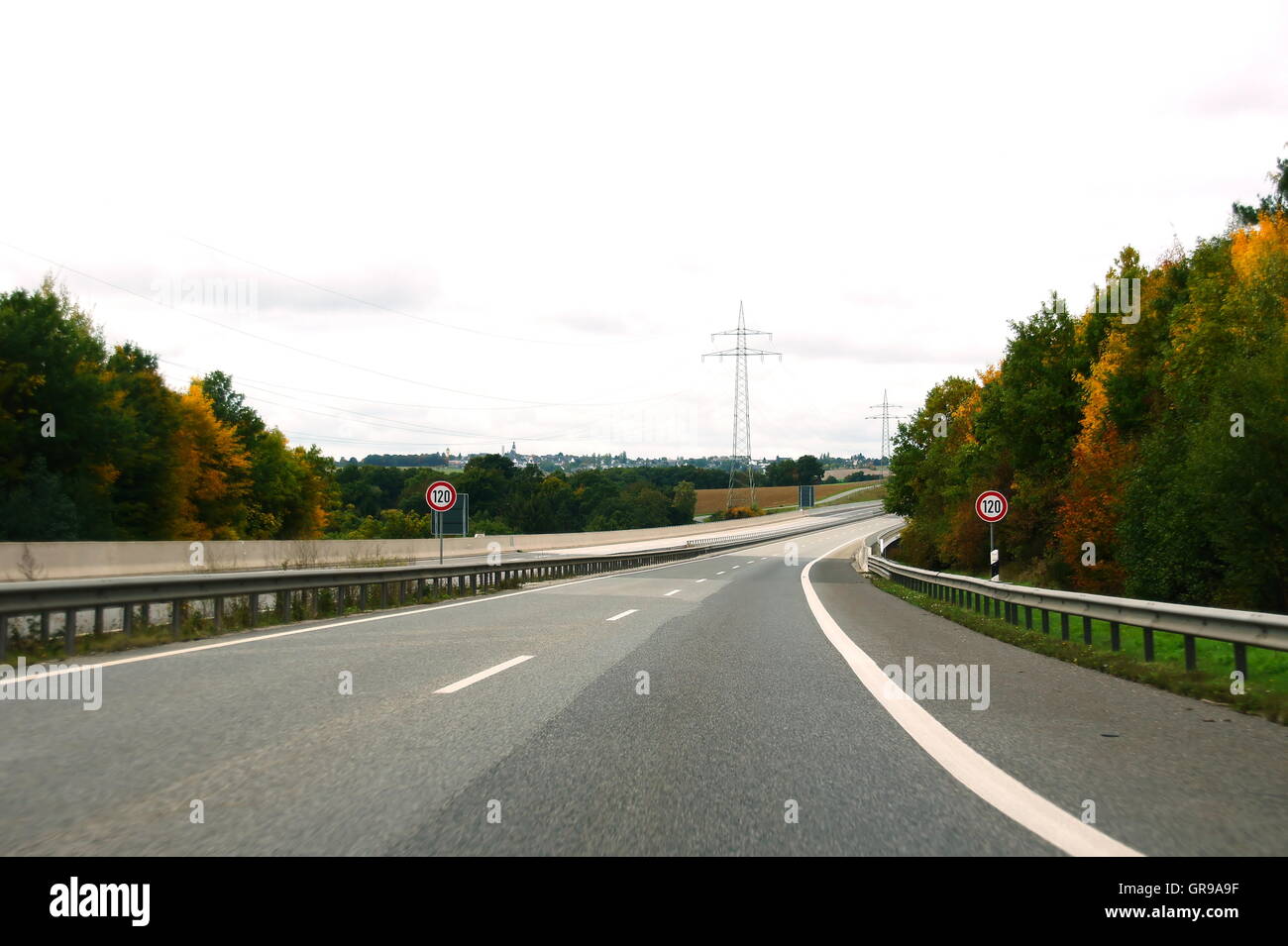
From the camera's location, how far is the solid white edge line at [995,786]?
402 centimetres

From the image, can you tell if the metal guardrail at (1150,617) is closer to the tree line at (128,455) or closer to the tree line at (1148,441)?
the tree line at (1148,441)

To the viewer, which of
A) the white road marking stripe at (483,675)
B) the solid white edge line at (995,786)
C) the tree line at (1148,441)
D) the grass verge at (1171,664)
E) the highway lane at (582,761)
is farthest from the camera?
the tree line at (1148,441)

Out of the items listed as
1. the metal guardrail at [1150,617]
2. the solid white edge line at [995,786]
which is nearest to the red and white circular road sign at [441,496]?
the metal guardrail at [1150,617]

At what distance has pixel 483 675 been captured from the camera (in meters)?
9.30

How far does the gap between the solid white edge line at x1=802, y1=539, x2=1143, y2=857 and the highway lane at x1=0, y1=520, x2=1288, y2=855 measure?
9cm

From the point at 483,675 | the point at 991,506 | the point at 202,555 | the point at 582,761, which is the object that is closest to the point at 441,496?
the point at 202,555

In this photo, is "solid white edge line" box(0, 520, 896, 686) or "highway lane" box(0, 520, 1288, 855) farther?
"solid white edge line" box(0, 520, 896, 686)

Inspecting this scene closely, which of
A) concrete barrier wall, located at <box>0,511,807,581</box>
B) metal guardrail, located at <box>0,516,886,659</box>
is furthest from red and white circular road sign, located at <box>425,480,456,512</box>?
concrete barrier wall, located at <box>0,511,807,581</box>

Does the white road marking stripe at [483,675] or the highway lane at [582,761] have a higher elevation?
the highway lane at [582,761]

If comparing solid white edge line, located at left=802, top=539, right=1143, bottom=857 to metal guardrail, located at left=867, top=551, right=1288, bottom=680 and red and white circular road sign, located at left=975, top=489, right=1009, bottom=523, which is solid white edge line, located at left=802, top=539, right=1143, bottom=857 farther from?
red and white circular road sign, located at left=975, top=489, right=1009, bottom=523

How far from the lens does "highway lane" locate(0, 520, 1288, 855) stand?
13.6ft

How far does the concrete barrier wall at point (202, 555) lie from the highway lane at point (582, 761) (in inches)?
624

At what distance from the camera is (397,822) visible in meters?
4.31
